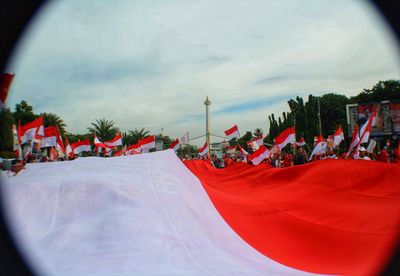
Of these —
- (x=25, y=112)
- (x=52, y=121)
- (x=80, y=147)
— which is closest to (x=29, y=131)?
(x=80, y=147)

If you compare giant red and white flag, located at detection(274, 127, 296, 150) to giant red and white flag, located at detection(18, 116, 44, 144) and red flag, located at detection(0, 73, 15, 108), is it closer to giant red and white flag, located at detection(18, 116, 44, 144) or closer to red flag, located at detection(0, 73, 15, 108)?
giant red and white flag, located at detection(18, 116, 44, 144)

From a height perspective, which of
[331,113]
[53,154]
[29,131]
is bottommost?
[53,154]

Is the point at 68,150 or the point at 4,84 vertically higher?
the point at 4,84

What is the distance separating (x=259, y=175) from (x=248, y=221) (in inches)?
174

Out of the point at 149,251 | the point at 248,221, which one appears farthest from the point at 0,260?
the point at 248,221

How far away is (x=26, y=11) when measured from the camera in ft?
7.77

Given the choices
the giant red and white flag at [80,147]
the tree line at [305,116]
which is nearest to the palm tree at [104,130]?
the tree line at [305,116]

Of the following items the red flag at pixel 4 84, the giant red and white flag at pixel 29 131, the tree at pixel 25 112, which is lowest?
the giant red and white flag at pixel 29 131

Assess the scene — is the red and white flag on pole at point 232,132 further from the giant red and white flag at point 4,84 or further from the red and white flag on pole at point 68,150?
the giant red and white flag at point 4,84

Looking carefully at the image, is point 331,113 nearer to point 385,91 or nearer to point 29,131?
point 385,91

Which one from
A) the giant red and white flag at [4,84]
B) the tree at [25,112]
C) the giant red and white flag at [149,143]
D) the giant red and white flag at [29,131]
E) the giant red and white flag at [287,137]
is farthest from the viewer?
the tree at [25,112]

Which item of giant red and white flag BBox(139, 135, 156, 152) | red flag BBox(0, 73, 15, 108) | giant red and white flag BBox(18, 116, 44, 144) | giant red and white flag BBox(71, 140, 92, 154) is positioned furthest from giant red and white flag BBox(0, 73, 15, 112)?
giant red and white flag BBox(71, 140, 92, 154)

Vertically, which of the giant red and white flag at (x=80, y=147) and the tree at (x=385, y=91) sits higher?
the tree at (x=385, y=91)

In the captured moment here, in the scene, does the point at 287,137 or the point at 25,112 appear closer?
the point at 287,137
